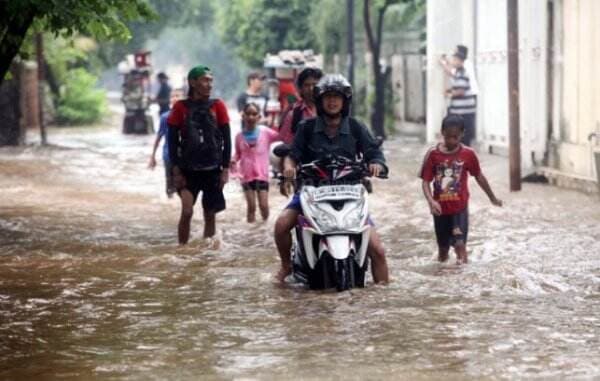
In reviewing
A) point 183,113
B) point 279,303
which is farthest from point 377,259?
point 183,113

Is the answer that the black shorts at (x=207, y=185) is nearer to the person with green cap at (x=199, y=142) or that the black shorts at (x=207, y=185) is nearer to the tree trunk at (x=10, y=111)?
the person with green cap at (x=199, y=142)

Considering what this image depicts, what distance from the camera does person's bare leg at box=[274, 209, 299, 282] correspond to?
408 inches

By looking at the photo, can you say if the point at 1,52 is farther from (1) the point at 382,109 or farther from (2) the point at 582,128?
(1) the point at 382,109

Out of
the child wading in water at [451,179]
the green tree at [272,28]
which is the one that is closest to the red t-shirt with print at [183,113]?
the child wading in water at [451,179]

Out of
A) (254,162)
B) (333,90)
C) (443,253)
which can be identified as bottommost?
(443,253)

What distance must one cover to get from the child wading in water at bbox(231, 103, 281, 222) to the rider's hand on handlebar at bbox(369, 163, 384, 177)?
5266 mm

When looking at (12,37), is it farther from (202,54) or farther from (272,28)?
(202,54)

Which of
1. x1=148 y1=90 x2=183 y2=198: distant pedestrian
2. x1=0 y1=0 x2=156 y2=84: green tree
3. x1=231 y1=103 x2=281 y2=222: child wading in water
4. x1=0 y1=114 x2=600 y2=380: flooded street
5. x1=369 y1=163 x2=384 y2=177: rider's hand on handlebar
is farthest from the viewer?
x1=231 y1=103 x2=281 y2=222: child wading in water

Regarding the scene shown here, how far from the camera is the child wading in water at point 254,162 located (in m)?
15.5

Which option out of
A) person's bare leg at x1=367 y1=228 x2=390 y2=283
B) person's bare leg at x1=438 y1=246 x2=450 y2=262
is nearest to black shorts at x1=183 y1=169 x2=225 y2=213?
person's bare leg at x1=438 y1=246 x2=450 y2=262

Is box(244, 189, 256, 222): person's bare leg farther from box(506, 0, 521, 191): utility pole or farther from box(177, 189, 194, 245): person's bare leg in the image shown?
box(506, 0, 521, 191): utility pole

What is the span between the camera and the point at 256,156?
15.5 meters

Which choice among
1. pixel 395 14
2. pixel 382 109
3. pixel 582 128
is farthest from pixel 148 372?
pixel 395 14

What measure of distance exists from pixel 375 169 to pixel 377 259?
702 mm
